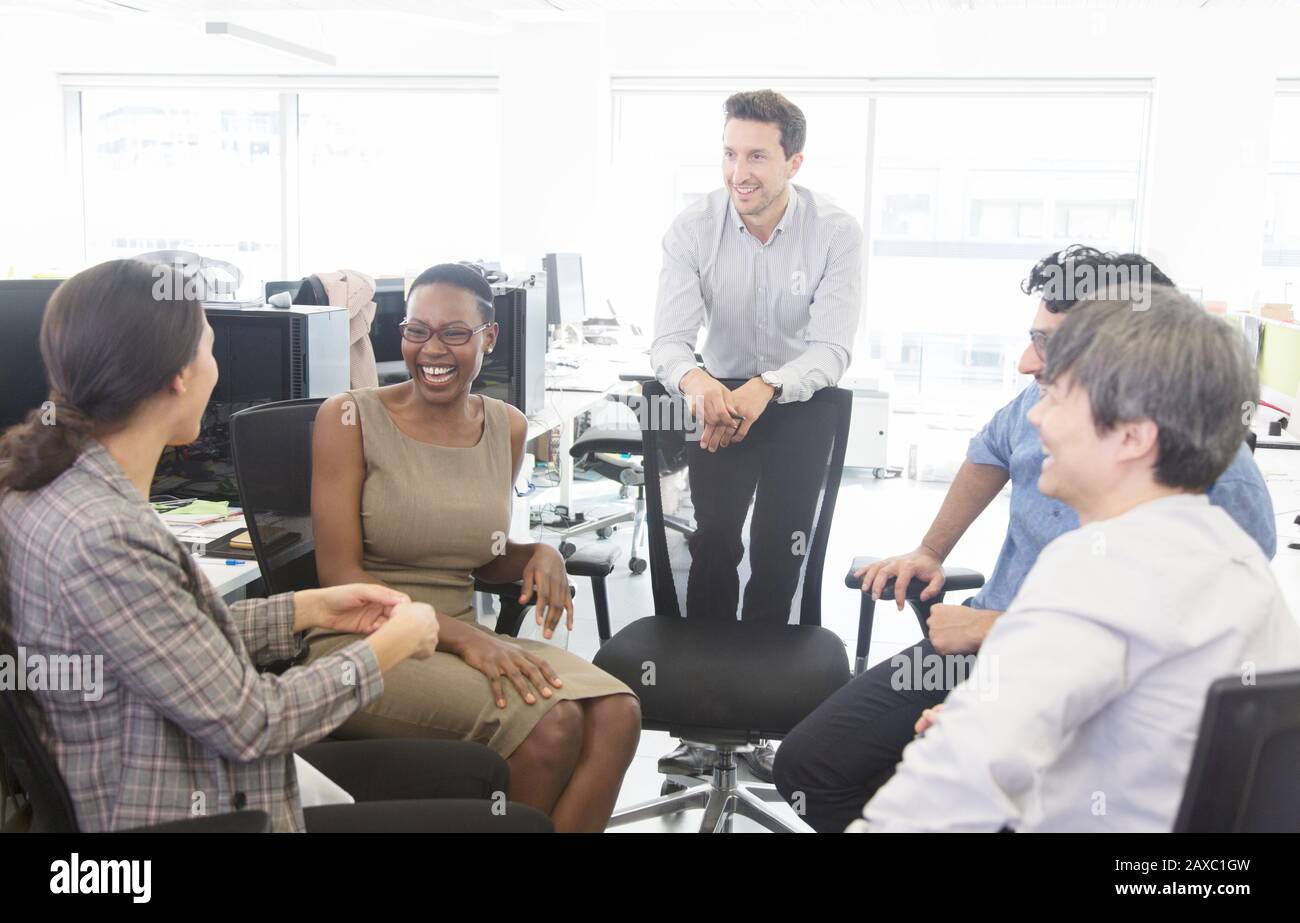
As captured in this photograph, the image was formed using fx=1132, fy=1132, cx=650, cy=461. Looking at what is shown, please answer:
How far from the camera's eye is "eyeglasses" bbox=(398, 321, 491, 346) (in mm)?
2219

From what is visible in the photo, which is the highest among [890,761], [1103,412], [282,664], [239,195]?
[239,195]

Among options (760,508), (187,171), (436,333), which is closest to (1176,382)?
(760,508)

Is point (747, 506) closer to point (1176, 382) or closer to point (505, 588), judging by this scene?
point (505, 588)

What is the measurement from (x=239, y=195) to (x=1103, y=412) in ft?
28.1

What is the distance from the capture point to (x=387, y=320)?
3.94m

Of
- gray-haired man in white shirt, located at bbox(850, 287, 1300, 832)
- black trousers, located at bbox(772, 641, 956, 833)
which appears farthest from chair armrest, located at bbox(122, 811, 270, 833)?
black trousers, located at bbox(772, 641, 956, 833)

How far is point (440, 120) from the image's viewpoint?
8.23 m

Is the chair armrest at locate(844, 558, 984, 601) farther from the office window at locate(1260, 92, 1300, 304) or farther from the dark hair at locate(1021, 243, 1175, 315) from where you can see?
the office window at locate(1260, 92, 1300, 304)

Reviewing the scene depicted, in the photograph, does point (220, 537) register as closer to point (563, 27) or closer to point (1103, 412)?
point (1103, 412)

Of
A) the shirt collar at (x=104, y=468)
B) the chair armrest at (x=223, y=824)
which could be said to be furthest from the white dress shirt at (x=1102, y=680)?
the shirt collar at (x=104, y=468)

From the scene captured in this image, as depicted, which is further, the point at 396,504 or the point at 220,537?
the point at 220,537

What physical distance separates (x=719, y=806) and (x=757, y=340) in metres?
1.13
